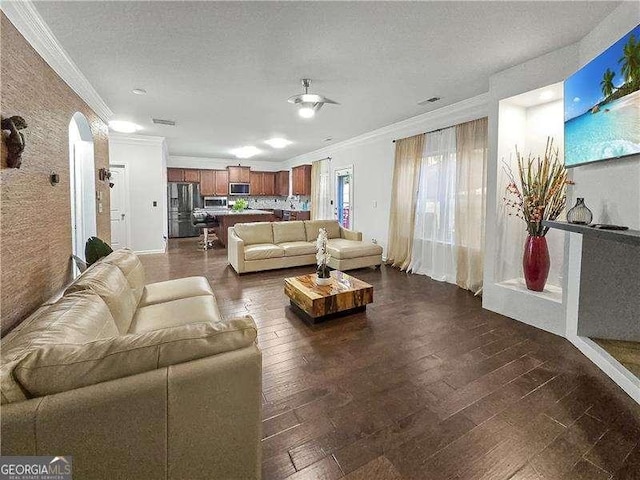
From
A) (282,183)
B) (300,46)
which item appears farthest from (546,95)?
(282,183)

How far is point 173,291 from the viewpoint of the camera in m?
2.57

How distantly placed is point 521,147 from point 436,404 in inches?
116

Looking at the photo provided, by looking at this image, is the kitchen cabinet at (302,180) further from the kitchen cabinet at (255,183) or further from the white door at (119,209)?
the white door at (119,209)

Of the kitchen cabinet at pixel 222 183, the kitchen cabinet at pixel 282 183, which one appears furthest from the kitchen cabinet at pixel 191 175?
the kitchen cabinet at pixel 282 183

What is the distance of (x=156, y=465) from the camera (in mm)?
1012

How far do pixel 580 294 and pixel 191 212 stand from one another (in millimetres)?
9066

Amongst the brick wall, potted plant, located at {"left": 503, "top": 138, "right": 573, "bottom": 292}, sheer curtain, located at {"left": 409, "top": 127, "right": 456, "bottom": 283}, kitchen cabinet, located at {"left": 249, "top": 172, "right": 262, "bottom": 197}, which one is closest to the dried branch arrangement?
potted plant, located at {"left": 503, "top": 138, "right": 573, "bottom": 292}

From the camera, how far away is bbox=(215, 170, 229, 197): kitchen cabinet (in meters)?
9.34

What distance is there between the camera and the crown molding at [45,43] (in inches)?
77.4

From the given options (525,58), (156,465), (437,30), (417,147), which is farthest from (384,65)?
(156,465)

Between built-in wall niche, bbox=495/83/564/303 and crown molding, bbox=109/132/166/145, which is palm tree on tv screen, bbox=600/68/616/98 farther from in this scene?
crown molding, bbox=109/132/166/145

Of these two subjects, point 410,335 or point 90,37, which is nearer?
point 90,37

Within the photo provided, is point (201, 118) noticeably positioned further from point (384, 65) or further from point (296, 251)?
point (384, 65)

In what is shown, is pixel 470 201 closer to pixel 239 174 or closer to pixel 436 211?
pixel 436 211
